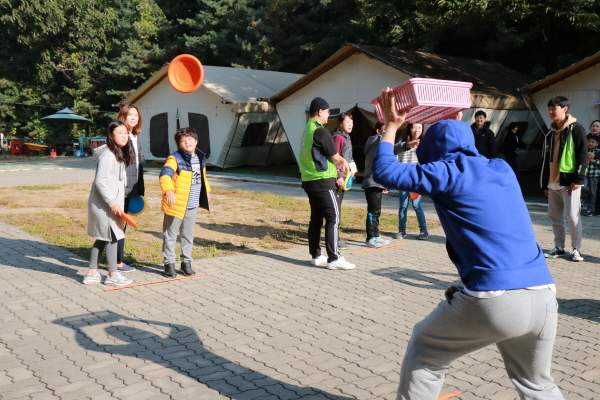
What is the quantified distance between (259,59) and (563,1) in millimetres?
20817

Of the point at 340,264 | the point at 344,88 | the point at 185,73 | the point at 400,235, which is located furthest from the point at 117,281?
the point at 344,88

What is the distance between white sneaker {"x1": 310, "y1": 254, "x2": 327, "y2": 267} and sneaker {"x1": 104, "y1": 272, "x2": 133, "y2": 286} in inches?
89.7

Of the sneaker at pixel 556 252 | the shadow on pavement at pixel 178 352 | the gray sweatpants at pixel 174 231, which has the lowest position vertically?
the shadow on pavement at pixel 178 352

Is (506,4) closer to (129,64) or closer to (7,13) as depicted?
(129,64)

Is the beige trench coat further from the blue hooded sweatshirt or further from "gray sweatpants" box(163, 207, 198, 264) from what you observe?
the blue hooded sweatshirt

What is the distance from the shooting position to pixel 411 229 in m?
9.91

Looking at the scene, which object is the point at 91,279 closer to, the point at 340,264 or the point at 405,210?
the point at 340,264

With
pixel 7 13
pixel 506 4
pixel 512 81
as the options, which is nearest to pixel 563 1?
pixel 506 4

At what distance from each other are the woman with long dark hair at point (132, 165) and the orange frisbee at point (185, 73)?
8218 mm

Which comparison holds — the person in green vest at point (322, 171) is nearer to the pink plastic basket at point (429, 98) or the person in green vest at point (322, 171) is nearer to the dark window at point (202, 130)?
the pink plastic basket at point (429, 98)

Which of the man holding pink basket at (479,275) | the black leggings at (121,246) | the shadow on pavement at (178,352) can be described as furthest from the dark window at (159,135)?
the man holding pink basket at (479,275)

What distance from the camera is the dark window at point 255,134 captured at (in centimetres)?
2312

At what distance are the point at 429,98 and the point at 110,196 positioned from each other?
3965 mm

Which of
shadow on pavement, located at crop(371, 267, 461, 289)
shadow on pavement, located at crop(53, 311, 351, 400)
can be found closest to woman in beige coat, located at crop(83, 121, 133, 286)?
shadow on pavement, located at crop(53, 311, 351, 400)
